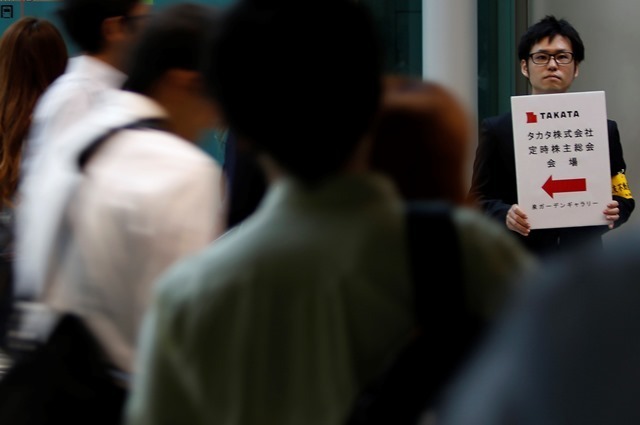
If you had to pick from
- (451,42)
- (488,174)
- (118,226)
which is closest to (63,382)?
(118,226)

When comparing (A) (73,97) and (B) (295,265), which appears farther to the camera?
(A) (73,97)

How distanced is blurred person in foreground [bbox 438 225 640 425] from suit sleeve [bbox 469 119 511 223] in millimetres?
4520

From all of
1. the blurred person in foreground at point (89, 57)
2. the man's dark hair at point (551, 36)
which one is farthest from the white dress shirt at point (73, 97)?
the man's dark hair at point (551, 36)

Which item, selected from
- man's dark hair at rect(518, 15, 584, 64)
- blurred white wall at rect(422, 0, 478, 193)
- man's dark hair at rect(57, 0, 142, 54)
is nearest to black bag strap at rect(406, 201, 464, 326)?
man's dark hair at rect(57, 0, 142, 54)

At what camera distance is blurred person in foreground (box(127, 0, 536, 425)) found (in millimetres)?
1425

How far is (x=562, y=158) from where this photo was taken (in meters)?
5.33

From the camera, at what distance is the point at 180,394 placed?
149 cm

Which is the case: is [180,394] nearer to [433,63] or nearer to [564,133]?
[564,133]

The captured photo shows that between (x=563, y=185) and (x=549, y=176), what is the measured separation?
75 millimetres

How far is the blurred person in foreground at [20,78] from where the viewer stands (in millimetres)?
4180

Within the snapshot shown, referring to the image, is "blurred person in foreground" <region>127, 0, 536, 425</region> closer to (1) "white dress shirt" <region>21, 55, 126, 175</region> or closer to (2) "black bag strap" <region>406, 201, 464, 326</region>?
(2) "black bag strap" <region>406, 201, 464, 326</region>

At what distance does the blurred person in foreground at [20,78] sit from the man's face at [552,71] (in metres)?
2.37

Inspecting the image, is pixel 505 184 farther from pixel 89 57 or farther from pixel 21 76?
pixel 89 57

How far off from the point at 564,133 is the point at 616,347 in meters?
4.71
